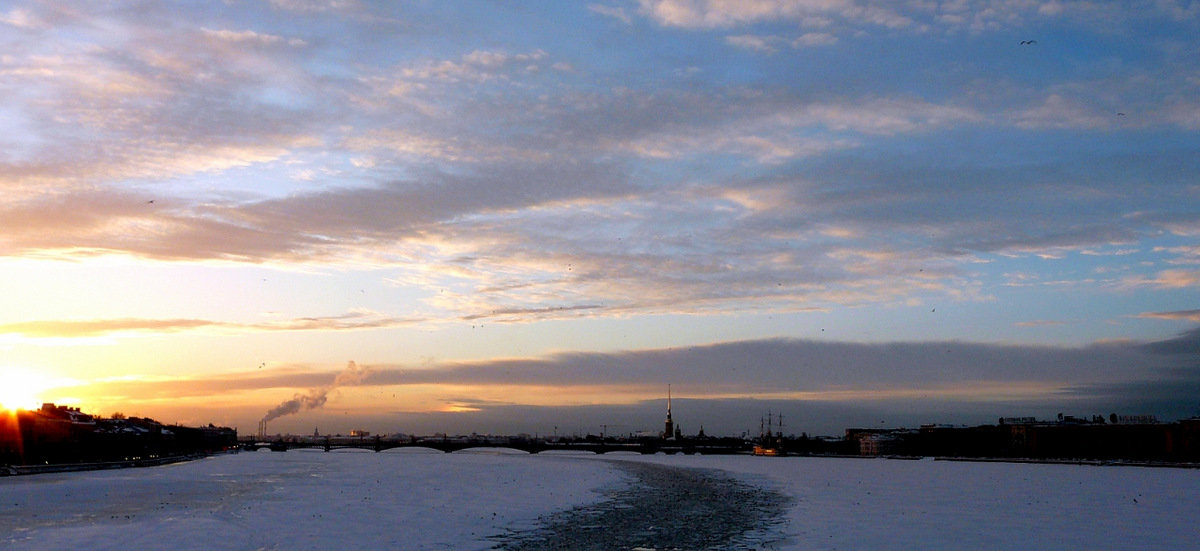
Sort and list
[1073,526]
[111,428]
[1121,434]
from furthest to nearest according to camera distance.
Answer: [111,428] < [1121,434] < [1073,526]

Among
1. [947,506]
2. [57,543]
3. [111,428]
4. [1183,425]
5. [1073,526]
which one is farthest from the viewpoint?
[111,428]

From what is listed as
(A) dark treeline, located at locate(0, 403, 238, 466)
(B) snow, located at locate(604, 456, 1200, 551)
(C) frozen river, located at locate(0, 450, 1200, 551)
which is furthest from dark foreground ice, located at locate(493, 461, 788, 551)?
(A) dark treeline, located at locate(0, 403, 238, 466)

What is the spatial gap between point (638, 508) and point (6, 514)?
104 feet

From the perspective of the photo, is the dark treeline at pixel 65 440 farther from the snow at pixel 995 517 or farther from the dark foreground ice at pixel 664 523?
the snow at pixel 995 517

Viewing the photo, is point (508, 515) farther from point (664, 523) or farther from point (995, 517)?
point (995, 517)

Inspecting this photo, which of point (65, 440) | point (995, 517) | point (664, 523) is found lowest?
point (664, 523)

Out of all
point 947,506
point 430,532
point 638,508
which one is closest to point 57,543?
point 430,532

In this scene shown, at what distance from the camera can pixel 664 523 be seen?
43188 millimetres

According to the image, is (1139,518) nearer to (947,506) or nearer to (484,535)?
(947,506)

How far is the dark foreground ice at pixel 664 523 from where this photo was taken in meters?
34.9

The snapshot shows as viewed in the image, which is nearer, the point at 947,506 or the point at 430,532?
the point at 430,532

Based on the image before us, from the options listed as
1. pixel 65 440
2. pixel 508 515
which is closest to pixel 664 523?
pixel 508 515

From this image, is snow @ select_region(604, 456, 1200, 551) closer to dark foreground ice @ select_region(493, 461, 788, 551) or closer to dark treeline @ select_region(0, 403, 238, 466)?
dark foreground ice @ select_region(493, 461, 788, 551)

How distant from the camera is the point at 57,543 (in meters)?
33.8
